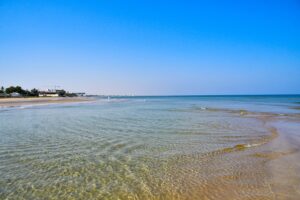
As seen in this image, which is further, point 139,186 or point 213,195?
point 139,186

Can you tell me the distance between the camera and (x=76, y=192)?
464cm

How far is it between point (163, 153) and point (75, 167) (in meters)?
3.01

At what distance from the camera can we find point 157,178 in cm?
543

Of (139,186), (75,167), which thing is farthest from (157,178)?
(75,167)

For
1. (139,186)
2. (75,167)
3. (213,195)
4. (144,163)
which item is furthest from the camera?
(144,163)

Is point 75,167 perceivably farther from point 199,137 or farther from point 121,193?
point 199,137

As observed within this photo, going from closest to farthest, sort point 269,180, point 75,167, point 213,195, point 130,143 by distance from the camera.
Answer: point 213,195
point 269,180
point 75,167
point 130,143

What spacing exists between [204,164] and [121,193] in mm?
2932

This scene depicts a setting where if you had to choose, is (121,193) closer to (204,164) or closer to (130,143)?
(204,164)

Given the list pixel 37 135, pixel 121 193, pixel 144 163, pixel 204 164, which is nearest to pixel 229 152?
pixel 204 164

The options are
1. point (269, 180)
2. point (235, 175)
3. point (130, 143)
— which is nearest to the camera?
point (269, 180)

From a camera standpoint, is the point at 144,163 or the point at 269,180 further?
the point at 144,163

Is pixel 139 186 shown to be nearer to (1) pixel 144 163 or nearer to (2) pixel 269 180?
(1) pixel 144 163

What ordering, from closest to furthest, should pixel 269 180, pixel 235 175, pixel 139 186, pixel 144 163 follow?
pixel 139 186
pixel 269 180
pixel 235 175
pixel 144 163
